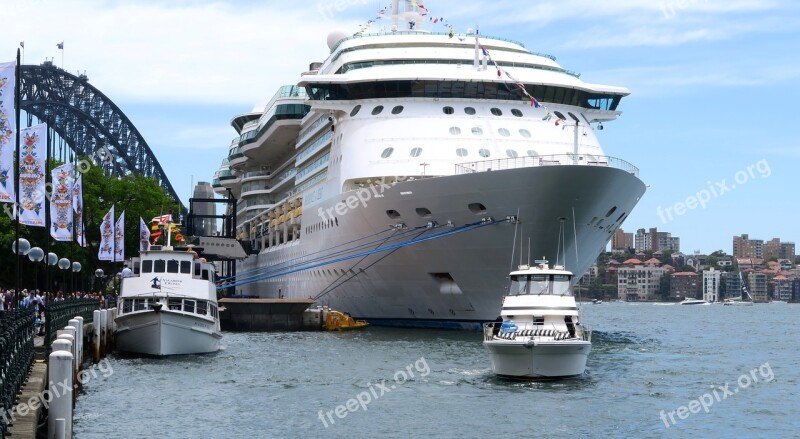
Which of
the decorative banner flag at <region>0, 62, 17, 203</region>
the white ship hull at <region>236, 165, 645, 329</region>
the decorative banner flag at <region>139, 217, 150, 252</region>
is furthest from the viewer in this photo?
the decorative banner flag at <region>139, 217, 150, 252</region>

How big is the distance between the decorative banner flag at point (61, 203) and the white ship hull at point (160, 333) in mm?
4076

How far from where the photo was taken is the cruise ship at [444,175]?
151ft

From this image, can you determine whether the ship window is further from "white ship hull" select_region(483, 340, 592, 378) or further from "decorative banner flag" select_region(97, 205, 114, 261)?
"decorative banner flag" select_region(97, 205, 114, 261)

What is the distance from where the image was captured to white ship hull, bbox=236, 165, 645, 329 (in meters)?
45.0

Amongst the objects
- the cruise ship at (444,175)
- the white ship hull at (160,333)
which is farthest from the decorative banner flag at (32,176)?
the cruise ship at (444,175)

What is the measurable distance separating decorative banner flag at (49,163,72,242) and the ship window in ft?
51.6

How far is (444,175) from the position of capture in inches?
1946

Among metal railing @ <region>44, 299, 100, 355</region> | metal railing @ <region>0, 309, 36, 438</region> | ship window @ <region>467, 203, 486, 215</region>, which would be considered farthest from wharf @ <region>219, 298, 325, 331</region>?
metal railing @ <region>0, 309, 36, 438</region>

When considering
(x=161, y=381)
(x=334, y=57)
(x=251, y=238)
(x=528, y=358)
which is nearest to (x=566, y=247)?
(x=528, y=358)

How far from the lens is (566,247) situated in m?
47.1

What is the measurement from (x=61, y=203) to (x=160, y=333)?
21.6ft

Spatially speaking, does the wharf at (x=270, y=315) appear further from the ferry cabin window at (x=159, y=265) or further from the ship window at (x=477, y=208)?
the ferry cabin window at (x=159, y=265)

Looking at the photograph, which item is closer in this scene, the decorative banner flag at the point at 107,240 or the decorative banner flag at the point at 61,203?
the decorative banner flag at the point at 61,203

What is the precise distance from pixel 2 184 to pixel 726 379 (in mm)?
23091
